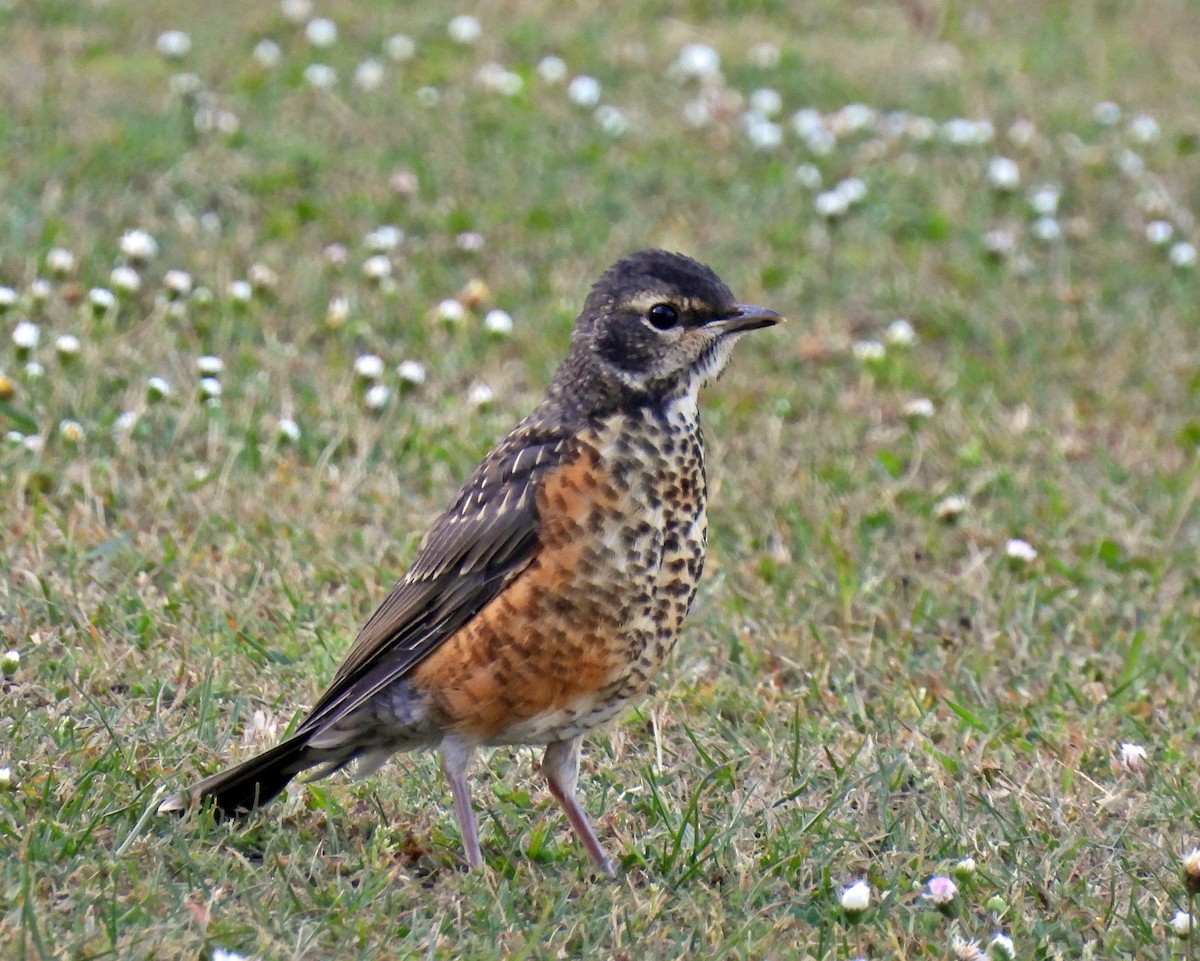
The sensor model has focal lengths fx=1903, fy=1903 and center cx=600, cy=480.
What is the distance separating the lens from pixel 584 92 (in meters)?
10.7

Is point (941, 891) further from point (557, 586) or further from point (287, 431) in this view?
point (287, 431)

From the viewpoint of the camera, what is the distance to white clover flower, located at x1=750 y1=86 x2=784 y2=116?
10930mm

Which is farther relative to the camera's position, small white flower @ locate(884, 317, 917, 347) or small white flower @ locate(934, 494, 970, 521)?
small white flower @ locate(884, 317, 917, 347)

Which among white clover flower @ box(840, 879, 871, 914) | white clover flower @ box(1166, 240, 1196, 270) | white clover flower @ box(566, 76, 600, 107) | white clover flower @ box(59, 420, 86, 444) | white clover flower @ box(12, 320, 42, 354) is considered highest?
white clover flower @ box(840, 879, 871, 914)

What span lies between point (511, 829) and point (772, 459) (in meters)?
2.83

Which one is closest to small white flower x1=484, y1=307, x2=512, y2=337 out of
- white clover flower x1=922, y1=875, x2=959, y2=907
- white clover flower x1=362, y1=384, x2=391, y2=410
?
white clover flower x1=362, y1=384, x2=391, y2=410

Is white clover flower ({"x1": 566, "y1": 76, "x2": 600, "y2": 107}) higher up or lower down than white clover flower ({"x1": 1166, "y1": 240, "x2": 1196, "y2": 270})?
higher up

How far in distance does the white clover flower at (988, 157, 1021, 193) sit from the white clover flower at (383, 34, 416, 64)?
11.2 ft

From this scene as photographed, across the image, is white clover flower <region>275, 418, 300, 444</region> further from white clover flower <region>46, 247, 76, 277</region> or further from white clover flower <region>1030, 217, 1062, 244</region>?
white clover flower <region>1030, 217, 1062, 244</region>

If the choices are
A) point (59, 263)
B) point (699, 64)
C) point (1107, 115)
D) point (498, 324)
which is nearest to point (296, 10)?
point (699, 64)

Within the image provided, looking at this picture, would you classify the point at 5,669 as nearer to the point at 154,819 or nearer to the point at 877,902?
the point at 154,819

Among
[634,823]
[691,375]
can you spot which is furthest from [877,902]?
[691,375]

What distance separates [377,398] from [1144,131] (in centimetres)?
559

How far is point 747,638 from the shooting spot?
6.25 metres
